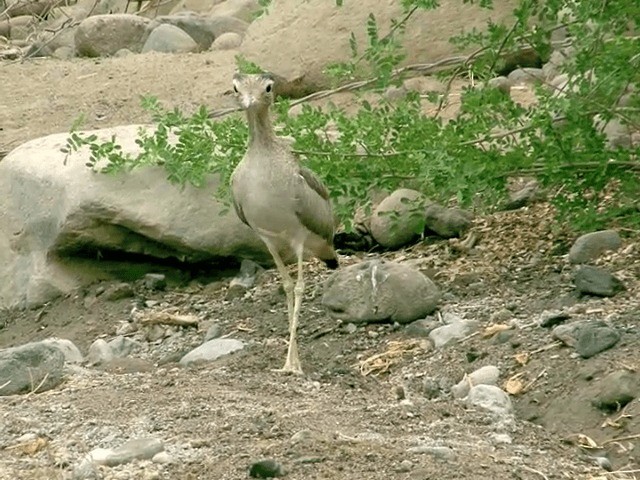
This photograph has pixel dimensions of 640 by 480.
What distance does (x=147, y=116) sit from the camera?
12062 millimetres

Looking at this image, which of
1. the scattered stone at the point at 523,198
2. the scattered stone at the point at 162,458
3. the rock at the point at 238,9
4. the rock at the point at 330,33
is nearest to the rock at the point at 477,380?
the scattered stone at the point at 162,458

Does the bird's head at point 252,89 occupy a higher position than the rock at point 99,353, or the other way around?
the bird's head at point 252,89

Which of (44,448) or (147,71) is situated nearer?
(44,448)

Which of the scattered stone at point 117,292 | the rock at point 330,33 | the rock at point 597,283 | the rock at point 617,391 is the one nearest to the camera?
the rock at point 617,391

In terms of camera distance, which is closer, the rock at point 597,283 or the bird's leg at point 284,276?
the rock at point 597,283

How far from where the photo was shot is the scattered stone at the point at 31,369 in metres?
6.43

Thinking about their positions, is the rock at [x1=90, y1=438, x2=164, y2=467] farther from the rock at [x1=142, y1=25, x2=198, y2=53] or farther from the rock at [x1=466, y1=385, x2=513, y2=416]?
the rock at [x1=142, y1=25, x2=198, y2=53]

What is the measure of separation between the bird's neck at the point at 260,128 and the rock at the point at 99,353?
4.36ft

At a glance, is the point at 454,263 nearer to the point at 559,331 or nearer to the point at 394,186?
the point at 394,186

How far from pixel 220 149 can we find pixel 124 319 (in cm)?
118

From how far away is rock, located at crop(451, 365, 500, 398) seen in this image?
6.60m

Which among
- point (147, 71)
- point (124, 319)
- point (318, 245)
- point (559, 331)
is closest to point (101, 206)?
point (124, 319)

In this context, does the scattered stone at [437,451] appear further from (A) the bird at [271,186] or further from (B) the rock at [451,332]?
(B) the rock at [451,332]

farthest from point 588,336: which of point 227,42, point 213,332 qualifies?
point 227,42
